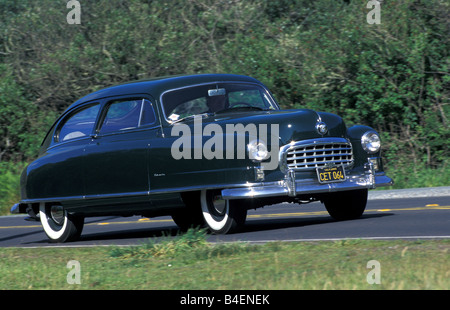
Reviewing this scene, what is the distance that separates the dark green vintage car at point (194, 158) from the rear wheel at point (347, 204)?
1 centimetres

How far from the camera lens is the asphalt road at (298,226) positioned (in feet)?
30.3

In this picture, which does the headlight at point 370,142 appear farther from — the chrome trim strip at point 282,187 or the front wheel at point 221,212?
the front wheel at point 221,212

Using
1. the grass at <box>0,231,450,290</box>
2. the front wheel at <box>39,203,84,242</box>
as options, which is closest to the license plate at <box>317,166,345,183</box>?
the grass at <box>0,231,450,290</box>

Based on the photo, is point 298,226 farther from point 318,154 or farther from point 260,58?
point 260,58

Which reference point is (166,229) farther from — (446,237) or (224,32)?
(224,32)

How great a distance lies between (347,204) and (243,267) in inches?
157

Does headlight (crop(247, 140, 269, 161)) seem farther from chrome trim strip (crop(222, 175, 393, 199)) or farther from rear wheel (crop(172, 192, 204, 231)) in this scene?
rear wheel (crop(172, 192, 204, 231))

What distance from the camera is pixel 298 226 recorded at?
1064 centimetres

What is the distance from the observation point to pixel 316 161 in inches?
386

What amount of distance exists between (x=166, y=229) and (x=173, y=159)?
2688mm

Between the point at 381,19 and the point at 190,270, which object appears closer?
the point at 190,270

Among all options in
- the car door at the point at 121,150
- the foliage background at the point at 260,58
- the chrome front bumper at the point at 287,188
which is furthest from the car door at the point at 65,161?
the foliage background at the point at 260,58

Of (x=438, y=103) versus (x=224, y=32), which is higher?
(x=224, y=32)
